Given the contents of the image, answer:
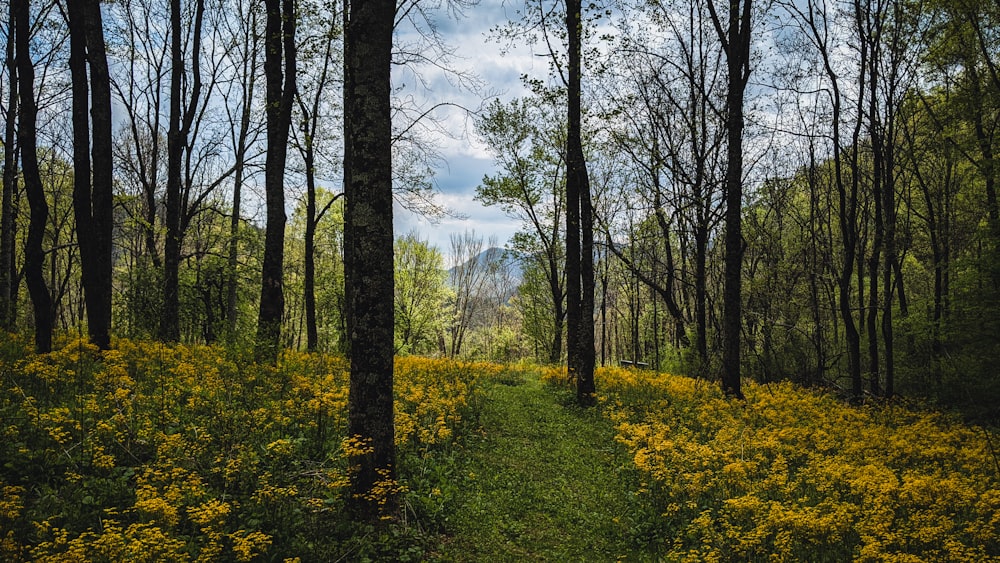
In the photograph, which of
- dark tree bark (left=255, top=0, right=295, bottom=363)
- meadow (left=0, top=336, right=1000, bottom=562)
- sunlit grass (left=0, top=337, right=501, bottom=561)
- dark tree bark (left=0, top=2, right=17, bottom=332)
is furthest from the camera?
dark tree bark (left=0, top=2, right=17, bottom=332)

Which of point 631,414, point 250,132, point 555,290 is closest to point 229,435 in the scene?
point 631,414

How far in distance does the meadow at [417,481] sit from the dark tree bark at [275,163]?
5.27ft

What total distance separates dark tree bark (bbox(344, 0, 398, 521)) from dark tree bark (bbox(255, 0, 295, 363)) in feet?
17.4

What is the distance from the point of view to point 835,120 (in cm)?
1431

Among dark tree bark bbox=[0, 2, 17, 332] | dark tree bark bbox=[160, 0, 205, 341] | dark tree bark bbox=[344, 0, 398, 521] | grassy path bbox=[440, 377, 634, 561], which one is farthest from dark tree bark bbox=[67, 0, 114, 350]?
grassy path bbox=[440, 377, 634, 561]

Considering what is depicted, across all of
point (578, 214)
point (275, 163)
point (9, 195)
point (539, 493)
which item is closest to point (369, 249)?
point (539, 493)

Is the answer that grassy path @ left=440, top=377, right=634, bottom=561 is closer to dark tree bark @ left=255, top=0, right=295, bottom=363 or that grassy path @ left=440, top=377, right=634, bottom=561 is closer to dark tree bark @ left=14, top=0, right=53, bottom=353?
dark tree bark @ left=255, top=0, right=295, bottom=363

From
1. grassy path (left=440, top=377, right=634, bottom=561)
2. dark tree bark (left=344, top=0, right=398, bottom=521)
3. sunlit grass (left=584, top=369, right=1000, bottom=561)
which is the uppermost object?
dark tree bark (left=344, top=0, right=398, bottom=521)

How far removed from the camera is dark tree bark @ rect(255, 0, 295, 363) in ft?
30.8

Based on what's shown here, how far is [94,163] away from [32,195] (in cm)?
160

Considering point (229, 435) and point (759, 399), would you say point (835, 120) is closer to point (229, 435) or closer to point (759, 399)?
point (759, 399)

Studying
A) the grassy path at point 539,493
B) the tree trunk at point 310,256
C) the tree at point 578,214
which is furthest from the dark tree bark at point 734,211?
the tree trunk at point 310,256

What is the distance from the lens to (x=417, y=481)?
544 cm

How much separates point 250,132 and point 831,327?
100 ft
